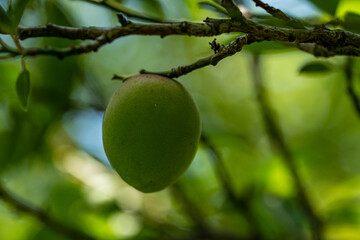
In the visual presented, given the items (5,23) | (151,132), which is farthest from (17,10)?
(151,132)

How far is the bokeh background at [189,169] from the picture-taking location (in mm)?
1506

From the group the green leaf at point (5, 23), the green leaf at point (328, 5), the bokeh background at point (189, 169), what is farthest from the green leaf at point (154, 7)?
the green leaf at point (5, 23)

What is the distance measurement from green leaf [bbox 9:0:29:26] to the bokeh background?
0.07 metres

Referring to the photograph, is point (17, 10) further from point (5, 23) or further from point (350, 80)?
point (350, 80)

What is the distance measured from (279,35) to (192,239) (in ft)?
3.23

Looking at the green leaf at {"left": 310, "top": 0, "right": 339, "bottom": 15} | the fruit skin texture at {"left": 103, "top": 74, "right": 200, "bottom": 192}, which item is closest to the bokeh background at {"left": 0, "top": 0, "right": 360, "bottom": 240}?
the green leaf at {"left": 310, "top": 0, "right": 339, "bottom": 15}

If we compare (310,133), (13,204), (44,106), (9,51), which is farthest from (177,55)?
(9,51)

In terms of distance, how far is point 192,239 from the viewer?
62.0 inches

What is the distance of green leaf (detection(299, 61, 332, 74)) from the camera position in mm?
1074

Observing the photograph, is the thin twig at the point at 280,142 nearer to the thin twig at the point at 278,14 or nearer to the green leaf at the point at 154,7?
the green leaf at the point at 154,7

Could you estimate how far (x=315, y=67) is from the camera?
1.08 meters

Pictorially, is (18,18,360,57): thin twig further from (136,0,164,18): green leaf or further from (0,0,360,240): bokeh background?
(136,0,164,18): green leaf

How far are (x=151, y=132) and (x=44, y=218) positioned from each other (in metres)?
0.86

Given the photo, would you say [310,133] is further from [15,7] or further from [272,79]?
[15,7]
